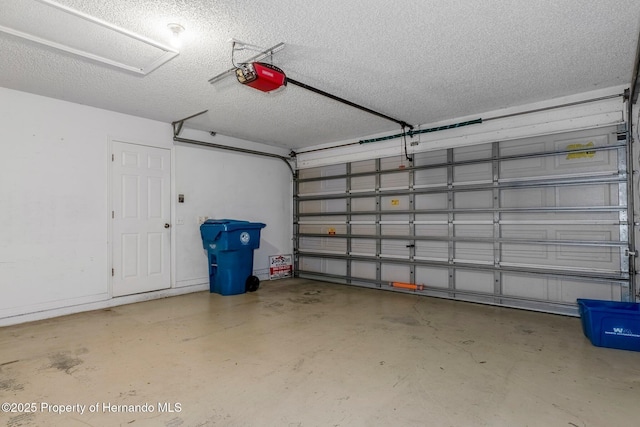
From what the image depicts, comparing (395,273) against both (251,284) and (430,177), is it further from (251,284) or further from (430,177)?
(251,284)

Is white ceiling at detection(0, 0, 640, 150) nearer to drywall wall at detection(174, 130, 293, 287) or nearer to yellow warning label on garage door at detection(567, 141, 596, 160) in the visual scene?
yellow warning label on garage door at detection(567, 141, 596, 160)

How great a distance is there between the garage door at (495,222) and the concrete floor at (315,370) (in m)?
0.50

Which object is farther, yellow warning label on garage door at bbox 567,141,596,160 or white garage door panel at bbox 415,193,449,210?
white garage door panel at bbox 415,193,449,210

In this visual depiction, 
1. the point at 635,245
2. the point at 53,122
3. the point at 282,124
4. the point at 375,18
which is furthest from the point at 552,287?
the point at 53,122

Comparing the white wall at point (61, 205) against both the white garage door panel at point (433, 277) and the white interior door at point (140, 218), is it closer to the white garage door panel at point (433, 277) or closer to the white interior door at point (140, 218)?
the white interior door at point (140, 218)

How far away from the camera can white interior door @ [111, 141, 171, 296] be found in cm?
450

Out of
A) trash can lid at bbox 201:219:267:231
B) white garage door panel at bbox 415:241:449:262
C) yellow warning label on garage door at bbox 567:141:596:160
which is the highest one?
yellow warning label on garage door at bbox 567:141:596:160

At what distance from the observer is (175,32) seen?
8.29 ft

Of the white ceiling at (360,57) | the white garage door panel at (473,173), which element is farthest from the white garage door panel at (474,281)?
the white ceiling at (360,57)

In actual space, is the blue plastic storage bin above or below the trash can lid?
below

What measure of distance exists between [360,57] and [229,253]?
10.9 ft

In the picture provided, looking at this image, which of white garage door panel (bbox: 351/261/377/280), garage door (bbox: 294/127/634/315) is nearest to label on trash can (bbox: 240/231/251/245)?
garage door (bbox: 294/127/634/315)

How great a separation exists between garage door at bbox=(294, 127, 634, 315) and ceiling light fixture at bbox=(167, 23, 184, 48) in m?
3.67

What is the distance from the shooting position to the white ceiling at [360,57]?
2322 millimetres
